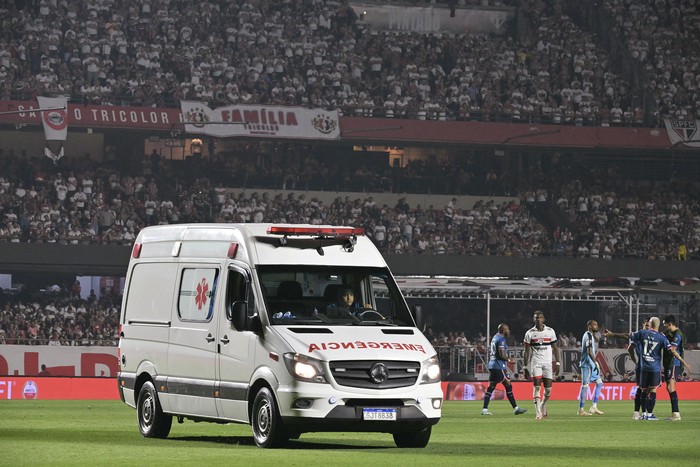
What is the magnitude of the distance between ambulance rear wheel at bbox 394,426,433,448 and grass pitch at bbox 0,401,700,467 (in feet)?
0.47

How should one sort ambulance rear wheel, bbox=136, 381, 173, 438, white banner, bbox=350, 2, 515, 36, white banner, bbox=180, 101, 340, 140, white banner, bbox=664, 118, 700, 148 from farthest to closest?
white banner, bbox=350, 2, 515, 36 → white banner, bbox=664, 118, 700, 148 → white banner, bbox=180, 101, 340, 140 → ambulance rear wheel, bbox=136, 381, 173, 438

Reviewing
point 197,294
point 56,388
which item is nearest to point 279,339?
point 197,294


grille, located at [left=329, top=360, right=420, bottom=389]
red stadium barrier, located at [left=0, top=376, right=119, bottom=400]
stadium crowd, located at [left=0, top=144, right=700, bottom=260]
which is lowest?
red stadium barrier, located at [left=0, top=376, right=119, bottom=400]

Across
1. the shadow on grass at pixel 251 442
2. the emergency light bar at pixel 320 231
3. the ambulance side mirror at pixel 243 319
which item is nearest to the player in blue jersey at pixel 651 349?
the shadow on grass at pixel 251 442

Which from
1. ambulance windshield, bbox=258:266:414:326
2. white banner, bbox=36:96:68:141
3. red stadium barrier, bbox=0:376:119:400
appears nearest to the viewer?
ambulance windshield, bbox=258:266:414:326

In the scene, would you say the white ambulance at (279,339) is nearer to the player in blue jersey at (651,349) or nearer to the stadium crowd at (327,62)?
the player in blue jersey at (651,349)

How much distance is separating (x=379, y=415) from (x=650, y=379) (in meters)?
11.4

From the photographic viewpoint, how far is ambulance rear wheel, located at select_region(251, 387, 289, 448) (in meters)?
15.5

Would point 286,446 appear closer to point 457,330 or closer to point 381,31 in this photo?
point 457,330

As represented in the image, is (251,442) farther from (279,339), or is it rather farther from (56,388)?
(56,388)

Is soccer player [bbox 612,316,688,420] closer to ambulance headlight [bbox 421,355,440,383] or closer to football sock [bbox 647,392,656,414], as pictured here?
football sock [bbox 647,392,656,414]

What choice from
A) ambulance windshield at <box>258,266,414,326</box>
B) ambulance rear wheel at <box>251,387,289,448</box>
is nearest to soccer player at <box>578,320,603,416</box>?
ambulance windshield at <box>258,266,414,326</box>

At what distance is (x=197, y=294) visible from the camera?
17156mm

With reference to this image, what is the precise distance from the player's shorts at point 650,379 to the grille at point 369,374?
1085 cm
